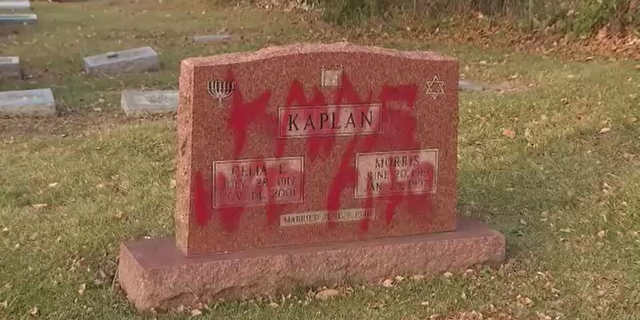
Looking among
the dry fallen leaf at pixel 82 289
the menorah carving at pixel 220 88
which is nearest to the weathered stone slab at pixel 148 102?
the dry fallen leaf at pixel 82 289

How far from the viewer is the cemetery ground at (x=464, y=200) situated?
3957mm

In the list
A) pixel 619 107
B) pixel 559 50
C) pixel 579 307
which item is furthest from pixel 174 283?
pixel 559 50

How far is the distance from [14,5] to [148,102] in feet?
34.8

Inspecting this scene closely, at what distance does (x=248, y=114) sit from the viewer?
3924mm

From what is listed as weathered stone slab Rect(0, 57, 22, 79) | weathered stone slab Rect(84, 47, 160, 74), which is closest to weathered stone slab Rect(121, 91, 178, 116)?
weathered stone slab Rect(84, 47, 160, 74)

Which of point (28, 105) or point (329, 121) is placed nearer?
point (329, 121)

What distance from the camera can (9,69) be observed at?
10336 mm

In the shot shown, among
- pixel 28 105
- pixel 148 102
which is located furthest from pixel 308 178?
pixel 28 105

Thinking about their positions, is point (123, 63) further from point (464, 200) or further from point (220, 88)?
point (220, 88)

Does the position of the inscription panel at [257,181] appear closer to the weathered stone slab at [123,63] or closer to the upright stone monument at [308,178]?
the upright stone monument at [308,178]

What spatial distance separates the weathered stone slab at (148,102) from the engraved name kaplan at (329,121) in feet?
15.2

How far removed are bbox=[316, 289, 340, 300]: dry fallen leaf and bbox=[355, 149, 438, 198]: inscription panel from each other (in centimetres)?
47

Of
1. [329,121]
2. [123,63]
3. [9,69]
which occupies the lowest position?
[329,121]

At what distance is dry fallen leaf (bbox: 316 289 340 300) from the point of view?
13.1ft
